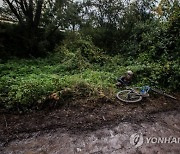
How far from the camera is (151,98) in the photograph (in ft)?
20.3

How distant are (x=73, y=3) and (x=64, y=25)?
105 centimetres

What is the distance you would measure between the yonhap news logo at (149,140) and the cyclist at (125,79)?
2400 mm

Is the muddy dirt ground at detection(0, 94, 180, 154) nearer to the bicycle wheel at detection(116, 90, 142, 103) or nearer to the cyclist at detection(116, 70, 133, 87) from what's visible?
the bicycle wheel at detection(116, 90, 142, 103)

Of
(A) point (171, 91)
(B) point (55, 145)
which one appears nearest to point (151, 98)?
(A) point (171, 91)

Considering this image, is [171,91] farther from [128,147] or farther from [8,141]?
[8,141]

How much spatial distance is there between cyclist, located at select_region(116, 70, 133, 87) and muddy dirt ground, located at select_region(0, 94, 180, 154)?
101 centimetres

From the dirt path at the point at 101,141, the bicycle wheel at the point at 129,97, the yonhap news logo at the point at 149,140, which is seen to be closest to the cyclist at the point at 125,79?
the bicycle wheel at the point at 129,97

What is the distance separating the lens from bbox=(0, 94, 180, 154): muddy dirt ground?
4.23 meters

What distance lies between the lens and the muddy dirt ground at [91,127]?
167 inches

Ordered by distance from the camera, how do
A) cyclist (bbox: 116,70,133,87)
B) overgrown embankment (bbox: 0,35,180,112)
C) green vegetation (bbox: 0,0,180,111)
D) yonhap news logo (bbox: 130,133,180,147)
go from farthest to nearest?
green vegetation (bbox: 0,0,180,111), cyclist (bbox: 116,70,133,87), overgrown embankment (bbox: 0,35,180,112), yonhap news logo (bbox: 130,133,180,147)

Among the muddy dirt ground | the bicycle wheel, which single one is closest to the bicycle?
the bicycle wheel

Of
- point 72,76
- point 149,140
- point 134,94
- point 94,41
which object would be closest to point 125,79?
point 134,94

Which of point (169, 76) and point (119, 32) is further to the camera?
point (119, 32)

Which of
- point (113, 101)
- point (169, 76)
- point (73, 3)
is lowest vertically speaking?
point (113, 101)
